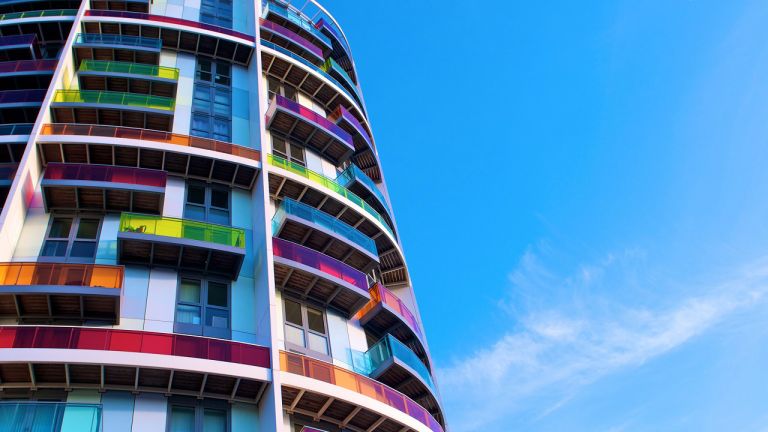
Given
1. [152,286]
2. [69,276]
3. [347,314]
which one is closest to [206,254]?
[152,286]

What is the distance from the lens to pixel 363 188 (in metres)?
33.9

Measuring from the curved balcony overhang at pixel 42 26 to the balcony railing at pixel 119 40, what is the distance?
2.82 m

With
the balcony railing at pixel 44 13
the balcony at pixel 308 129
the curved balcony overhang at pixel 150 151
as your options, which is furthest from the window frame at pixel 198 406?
the balcony railing at pixel 44 13

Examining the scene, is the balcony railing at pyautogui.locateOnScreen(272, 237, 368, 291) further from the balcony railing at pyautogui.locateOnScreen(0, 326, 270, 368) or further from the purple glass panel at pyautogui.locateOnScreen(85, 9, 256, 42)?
the purple glass panel at pyautogui.locateOnScreen(85, 9, 256, 42)

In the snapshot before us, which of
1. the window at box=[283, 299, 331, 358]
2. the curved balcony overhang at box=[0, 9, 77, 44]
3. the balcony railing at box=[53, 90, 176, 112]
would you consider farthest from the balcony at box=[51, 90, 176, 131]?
the window at box=[283, 299, 331, 358]

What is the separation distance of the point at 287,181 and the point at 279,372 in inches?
411

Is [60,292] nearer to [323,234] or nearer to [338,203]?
[323,234]

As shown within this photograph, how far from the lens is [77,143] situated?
2614cm

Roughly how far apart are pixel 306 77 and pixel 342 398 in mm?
21282

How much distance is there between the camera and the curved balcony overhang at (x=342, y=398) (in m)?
21.1

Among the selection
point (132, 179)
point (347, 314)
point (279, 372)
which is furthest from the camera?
point (347, 314)

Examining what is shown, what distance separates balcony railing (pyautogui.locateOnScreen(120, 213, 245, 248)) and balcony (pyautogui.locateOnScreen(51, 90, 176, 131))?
22.3 ft

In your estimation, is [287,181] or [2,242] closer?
[2,242]

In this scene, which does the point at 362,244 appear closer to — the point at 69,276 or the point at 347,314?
the point at 347,314
